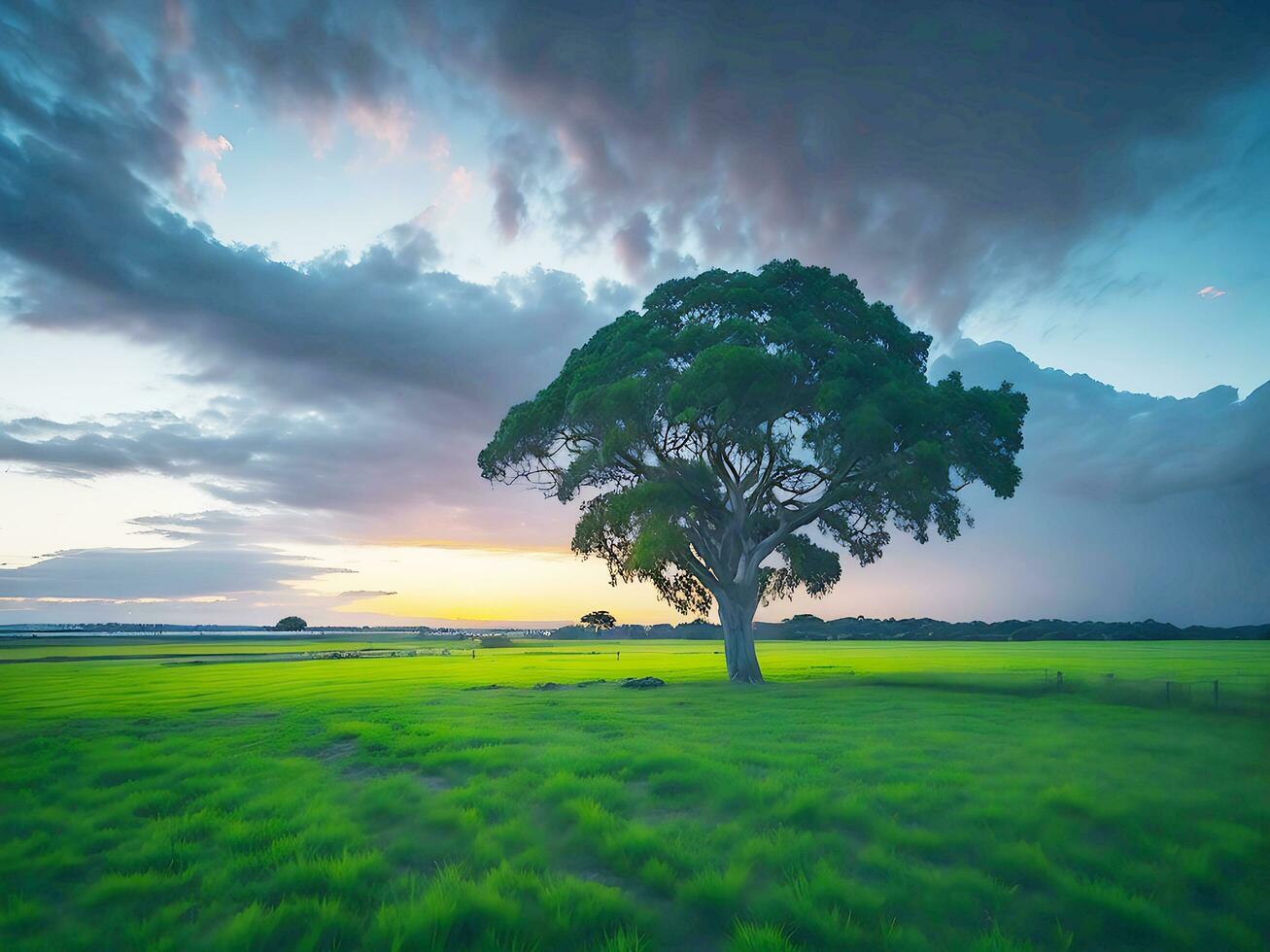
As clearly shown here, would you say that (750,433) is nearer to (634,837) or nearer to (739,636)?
(739,636)

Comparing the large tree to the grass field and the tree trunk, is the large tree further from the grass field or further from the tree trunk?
the grass field

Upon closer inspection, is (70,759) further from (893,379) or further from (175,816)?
(893,379)

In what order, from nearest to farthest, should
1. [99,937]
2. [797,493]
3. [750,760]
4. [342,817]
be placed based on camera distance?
1. [99,937]
2. [342,817]
3. [750,760]
4. [797,493]

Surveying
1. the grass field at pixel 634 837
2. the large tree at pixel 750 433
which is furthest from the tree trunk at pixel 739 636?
the grass field at pixel 634 837

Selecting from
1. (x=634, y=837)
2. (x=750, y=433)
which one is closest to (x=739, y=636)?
(x=750, y=433)

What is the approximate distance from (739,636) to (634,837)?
89.0 ft

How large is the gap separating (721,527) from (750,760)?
24752mm

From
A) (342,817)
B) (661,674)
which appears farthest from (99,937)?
(661,674)

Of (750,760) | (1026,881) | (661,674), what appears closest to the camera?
(1026,881)

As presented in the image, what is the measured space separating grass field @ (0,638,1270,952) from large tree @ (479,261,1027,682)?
53.5ft

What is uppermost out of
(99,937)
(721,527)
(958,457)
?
(958,457)

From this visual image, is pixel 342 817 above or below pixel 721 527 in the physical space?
below

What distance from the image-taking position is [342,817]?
1016cm

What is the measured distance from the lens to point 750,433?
33375 mm
